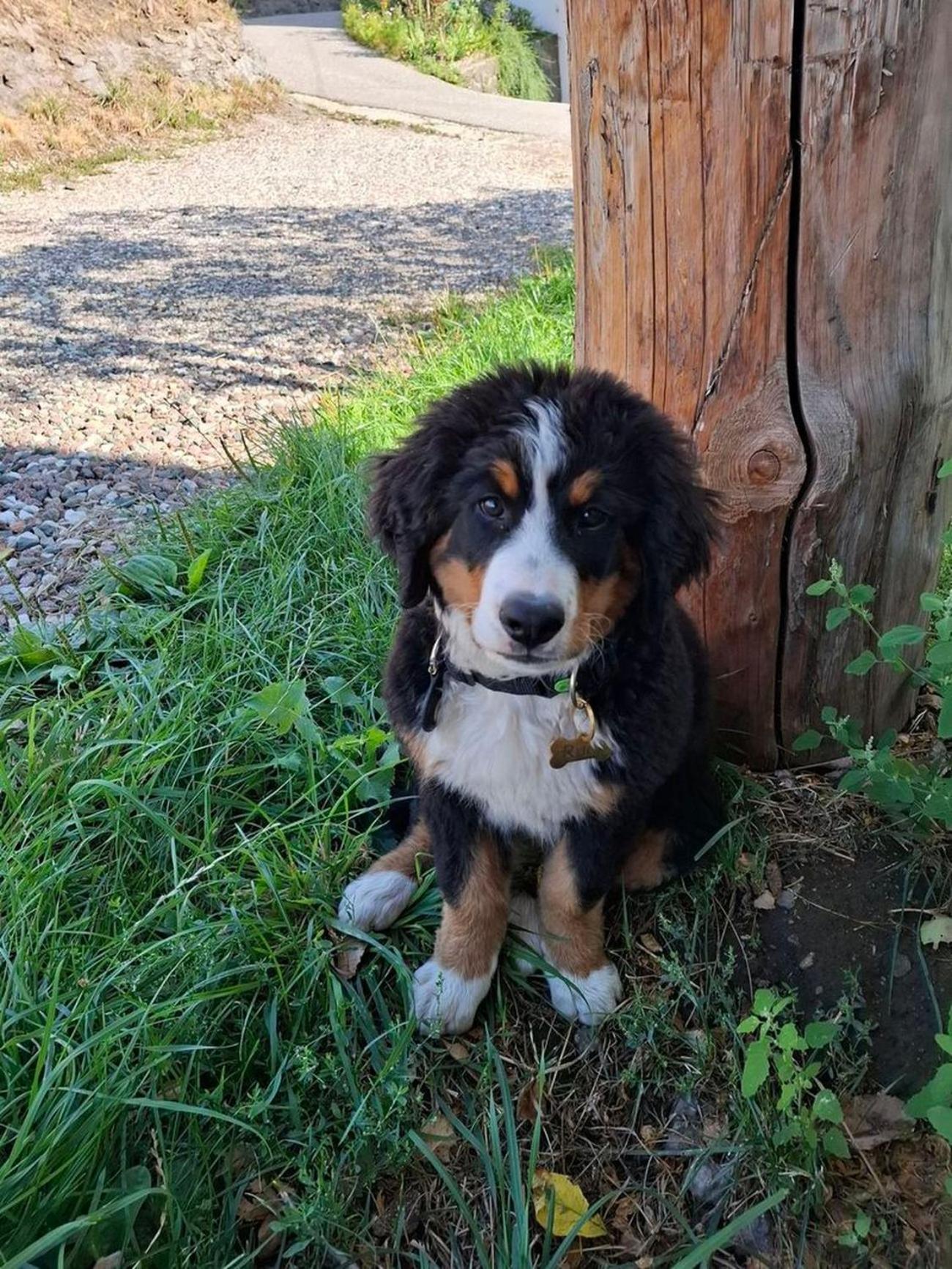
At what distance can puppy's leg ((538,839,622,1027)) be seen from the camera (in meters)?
2.11

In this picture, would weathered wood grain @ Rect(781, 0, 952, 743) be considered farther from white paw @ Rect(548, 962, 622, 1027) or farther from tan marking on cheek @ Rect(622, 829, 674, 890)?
white paw @ Rect(548, 962, 622, 1027)

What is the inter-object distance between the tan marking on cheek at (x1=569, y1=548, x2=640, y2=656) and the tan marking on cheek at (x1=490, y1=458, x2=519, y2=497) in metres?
0.21

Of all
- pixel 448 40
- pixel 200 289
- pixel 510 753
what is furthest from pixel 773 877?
pixel 448 40

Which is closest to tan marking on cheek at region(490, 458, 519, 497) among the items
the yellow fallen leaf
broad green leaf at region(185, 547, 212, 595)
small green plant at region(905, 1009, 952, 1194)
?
small green plant at region(905, 1009, 952, 1194)

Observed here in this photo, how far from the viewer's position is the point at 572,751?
6.17 feet

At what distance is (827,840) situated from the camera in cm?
238

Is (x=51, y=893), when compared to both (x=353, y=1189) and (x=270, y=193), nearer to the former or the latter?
(x=353, y=1189)

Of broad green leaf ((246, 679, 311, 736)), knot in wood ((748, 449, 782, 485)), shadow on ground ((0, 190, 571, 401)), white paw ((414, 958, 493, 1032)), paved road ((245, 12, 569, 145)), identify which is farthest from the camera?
paved road ((245, 12, 569, 145))

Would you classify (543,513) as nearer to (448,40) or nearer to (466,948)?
(466,948)

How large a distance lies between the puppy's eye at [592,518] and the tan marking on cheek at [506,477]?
0.13m

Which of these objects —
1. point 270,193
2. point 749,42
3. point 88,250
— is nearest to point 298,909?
point 749,42

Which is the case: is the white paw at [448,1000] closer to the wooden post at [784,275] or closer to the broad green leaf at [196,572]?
the wooden post at [784,275]

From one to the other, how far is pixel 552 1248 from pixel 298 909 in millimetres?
863

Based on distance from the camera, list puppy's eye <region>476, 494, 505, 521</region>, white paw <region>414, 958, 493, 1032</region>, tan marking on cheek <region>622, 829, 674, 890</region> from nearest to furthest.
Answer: puppy's eye <region>476, 494, 505, 521</region>, white paw <region>414, 958, 493, 1032</region>, tan marking on cheek <region>622, 829, 674, 890</region>
